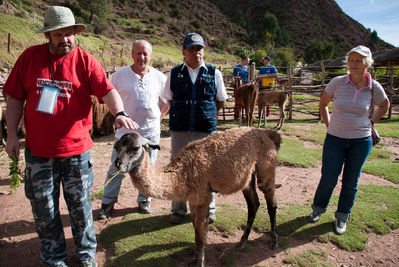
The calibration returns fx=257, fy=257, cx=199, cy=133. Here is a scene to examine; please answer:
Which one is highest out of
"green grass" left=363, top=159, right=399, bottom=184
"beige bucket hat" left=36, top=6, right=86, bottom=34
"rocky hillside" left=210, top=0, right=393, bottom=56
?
"rocky hillside" left=210, top=0, right=393, bottom=56

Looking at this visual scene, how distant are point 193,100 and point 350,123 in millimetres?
2123

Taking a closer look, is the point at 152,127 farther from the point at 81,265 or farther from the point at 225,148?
the point at 81,265

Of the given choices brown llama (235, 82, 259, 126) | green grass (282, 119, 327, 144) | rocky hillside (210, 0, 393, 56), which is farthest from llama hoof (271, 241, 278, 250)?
rocky hillside (210, 0, 393, 56)

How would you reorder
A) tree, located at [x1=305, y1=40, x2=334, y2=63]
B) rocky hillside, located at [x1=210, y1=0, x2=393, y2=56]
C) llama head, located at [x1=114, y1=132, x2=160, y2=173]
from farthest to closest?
rocky hillside, located at [x1=210, y1=0, x2=393, y2=56]
tree, located at [x1=305, y1=40, x2=334, y2=63]
llama head, located at [x1=114, y1=132, x2=160, y2=173]

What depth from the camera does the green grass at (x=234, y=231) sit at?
124 inches

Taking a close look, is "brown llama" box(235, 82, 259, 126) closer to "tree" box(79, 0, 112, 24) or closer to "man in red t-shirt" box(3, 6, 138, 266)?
"man in red t-shirt" box(3, 6, 138, 266)

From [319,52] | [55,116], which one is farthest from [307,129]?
[319,52]

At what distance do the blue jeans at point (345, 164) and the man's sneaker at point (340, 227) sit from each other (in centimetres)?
6

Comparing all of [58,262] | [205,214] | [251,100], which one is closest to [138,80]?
[205,214]

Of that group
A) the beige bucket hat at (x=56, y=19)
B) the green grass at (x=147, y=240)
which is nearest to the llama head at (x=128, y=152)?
the beige bucket hat at (x=56, y=19)

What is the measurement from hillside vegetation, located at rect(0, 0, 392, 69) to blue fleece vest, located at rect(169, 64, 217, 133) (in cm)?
2500

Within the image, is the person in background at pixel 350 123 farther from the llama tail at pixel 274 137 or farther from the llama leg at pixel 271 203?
the llama leg at pixel 271 203

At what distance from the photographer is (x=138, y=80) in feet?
12.2

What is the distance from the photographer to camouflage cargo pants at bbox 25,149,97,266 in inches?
97.7
